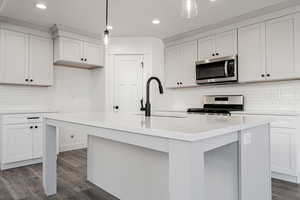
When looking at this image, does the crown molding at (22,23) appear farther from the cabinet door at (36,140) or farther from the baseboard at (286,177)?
the baseboard at (286,177)

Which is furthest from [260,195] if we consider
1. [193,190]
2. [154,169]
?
[193,190]

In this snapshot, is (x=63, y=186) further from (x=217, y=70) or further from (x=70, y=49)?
(x=217, y=70)

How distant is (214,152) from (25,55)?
142 inches

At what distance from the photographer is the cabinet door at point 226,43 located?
3312mm

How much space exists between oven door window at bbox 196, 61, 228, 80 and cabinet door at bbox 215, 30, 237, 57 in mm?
207

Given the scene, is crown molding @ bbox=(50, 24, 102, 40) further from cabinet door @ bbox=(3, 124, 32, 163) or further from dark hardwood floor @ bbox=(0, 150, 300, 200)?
dark hardwood floor @ bbox=(0, 150, 300, 200)

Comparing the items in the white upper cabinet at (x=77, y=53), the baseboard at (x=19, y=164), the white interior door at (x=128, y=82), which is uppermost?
the white upper cabinet at (x=77, y=53)

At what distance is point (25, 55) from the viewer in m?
3.49

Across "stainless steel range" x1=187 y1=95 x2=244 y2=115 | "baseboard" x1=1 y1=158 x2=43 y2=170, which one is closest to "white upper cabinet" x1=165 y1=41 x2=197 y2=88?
"stainless steel range" x1=187 y1=95 x2=244 y2=115

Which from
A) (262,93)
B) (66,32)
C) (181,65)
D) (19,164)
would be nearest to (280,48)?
(262,93)

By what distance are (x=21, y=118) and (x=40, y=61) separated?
1152 mm

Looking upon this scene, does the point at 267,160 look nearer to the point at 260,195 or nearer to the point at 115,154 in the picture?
the point at 260,195

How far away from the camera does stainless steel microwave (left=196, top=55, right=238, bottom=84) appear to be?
128 inches

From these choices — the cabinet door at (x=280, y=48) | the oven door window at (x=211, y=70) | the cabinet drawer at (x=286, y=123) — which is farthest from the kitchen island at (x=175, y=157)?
the oven door window at (x=211, y=70)
